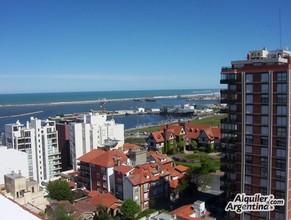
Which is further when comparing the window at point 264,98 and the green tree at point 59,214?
the window at point 264,98

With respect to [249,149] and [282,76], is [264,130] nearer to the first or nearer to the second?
[249,149]

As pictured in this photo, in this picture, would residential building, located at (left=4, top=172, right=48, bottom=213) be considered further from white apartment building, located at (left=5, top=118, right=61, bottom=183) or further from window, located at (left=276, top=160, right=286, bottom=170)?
window, located at (left=276, top=160, right=286, bottom=170)

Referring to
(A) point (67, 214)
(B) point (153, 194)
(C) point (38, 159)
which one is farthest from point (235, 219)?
(C) point (38, 159)

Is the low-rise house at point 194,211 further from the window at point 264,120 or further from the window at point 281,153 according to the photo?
the window at point 264,120

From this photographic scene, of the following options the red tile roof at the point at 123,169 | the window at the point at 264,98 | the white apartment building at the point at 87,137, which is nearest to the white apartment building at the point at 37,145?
the white apartment building at the point at 87,137

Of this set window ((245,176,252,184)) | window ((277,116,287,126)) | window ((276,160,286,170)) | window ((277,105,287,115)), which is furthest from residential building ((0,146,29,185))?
window ((277,105,287,115))

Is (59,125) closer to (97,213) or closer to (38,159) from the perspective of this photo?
(38,159)
